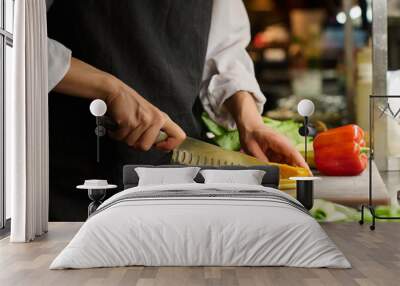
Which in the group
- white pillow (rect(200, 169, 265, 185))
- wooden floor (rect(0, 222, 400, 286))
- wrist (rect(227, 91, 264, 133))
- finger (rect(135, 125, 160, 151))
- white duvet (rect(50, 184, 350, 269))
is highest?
wrist (rect(227, 91, 264, 133))

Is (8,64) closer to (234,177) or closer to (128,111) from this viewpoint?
(128,111)

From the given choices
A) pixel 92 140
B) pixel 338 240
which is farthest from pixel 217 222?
pixel 92 140

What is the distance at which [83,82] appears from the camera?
24.5 ft

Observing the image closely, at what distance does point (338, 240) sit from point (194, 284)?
247 centimetres

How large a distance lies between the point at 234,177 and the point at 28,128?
2107 millimetres

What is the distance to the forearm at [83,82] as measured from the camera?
7.45 meters

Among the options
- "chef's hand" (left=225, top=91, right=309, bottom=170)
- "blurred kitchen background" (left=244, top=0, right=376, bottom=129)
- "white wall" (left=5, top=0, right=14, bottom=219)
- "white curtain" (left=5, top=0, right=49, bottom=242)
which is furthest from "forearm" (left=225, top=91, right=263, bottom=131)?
"white wall" (left=5, top=0, right=14, bottom=219)

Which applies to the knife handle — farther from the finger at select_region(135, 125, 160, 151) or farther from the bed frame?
the bed frame

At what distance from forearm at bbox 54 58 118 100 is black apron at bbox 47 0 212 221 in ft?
0.24

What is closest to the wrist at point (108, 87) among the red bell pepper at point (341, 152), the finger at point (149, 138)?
the finger at point (149, 138)

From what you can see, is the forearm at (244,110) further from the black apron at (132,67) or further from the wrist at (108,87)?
the wrist at (108,87)

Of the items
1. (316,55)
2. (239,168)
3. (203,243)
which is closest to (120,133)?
(239,168)

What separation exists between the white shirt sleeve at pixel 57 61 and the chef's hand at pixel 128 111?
79 mm

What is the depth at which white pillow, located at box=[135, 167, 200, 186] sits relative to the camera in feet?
22.6
